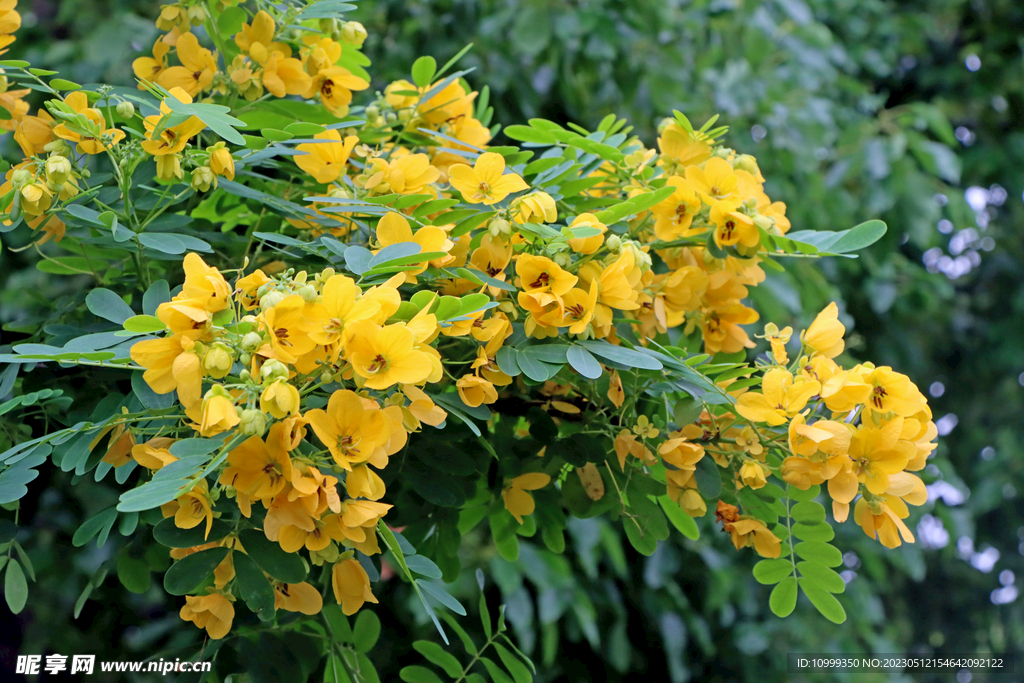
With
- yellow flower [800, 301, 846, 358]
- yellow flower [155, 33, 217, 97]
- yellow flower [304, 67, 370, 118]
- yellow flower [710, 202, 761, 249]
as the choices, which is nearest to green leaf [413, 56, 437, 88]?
yellow flower [304, 67, 370, 118]

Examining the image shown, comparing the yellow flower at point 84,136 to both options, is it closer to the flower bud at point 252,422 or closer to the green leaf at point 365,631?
the flower bud at point 252,422

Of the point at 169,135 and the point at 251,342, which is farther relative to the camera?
the point at 169,135

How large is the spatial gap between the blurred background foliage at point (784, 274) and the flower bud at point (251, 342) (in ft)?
1.45

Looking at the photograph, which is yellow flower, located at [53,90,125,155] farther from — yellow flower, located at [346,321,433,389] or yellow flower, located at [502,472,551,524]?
yellow flower, located at [502,472,551,524]

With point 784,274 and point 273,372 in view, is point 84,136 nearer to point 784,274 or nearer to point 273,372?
point 273,372

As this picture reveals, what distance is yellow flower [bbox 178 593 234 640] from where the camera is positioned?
54cm

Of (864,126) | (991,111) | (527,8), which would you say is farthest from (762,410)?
(991,111)

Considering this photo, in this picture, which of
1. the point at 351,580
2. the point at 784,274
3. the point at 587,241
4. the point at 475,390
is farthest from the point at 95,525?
the point at 784,274

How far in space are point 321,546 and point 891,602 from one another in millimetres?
2680

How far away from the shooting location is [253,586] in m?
0.52

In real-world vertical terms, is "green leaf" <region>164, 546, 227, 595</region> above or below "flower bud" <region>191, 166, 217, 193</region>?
below

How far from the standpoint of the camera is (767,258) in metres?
0.66

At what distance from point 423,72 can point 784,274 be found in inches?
40.6

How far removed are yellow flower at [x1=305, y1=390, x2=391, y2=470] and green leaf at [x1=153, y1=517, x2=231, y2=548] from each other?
0.14m
